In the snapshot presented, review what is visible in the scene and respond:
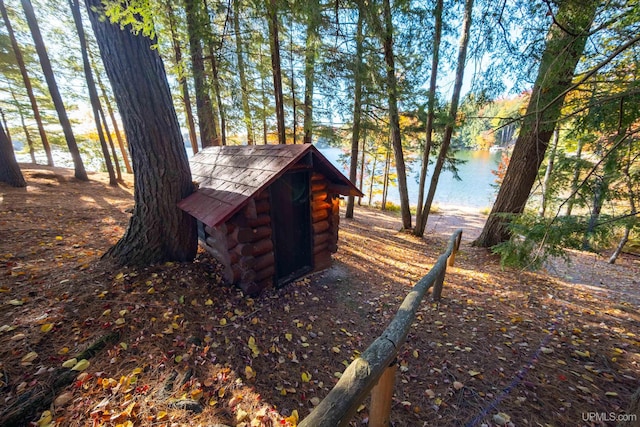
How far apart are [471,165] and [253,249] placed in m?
49.5

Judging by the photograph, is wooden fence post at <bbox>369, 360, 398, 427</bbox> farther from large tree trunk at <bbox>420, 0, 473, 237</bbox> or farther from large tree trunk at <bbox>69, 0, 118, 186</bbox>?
large tree trunk at <bbox>69, 0, 118, 186</bbox>

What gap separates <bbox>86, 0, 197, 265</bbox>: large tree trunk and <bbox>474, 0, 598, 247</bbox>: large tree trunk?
523 centimetres

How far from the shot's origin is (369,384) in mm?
1602

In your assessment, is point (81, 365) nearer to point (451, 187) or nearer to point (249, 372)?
point (249, 372)

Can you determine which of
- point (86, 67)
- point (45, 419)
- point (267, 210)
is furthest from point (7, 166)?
point (45, 419)

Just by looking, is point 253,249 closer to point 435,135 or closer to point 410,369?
point 410,369

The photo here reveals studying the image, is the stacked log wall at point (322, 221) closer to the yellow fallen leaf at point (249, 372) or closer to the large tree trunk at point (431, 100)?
the yellow fallen leaf at point (249, 372)

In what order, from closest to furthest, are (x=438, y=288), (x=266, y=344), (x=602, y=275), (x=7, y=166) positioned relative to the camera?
1. (x=266, y=344)
2. (x=438, y=288)
3. (x=602, y=275)
4. (x=7, y=166)

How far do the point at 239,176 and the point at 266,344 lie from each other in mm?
2903

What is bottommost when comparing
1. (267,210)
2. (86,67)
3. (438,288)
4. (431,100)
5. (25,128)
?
(438,288)

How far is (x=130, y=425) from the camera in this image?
6.52ft

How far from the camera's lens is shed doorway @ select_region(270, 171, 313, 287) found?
4723mm

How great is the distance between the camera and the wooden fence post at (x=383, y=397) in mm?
1997

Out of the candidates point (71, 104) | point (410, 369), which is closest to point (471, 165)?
point (410, 369)
